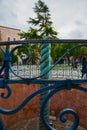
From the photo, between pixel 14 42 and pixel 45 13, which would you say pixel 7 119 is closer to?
pixel 14 42

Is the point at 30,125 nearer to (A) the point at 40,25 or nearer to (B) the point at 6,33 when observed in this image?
(A) the point at 40,25

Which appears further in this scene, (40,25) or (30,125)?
(40,25)

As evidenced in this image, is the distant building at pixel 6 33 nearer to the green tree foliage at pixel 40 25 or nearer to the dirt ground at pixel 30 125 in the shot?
the green tree foliage at pixel 40 25

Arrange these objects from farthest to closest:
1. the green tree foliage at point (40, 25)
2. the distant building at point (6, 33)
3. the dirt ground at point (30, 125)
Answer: the distant building at point (6, 33) → the green tree foliage at point (40, 25) → the dirt ground at point (30, 125)

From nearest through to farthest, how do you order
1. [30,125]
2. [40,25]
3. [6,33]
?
[30,125]
[40,25]
[6,33]

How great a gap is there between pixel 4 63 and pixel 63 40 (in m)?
0.40

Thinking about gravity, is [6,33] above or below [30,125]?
above

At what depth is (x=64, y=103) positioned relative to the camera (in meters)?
9.16

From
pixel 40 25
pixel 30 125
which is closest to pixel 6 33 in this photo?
pixel 40 25

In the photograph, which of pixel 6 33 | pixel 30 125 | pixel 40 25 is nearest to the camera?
pixel 30 125

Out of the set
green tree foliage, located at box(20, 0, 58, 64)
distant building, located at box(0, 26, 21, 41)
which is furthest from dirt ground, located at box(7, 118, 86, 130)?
distant building, located at box(0, 26, 21, 41)

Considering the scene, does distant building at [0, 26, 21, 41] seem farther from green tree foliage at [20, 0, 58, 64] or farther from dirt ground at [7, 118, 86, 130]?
dirt ground at [7, 118, 86, 130]

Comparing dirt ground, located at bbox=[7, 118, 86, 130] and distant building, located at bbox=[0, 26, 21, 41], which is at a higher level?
distant building, located at bbox=[0, 26, 21, 41]

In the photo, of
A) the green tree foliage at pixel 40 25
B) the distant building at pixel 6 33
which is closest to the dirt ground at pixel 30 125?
the green tree foliage at pixel 40 25
